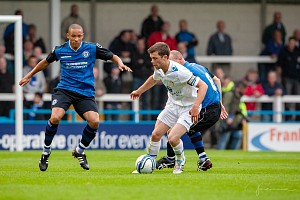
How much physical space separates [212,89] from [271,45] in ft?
40.9

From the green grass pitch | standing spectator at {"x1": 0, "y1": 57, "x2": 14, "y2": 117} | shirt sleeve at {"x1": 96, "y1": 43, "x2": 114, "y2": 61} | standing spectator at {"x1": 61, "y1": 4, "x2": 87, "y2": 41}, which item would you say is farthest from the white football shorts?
standing spectator at {"x1": 61, "y1": 4, "x2": 87, "y2": 41}

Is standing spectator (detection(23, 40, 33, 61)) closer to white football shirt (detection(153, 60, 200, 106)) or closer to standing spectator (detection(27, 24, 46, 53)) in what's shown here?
standing spectator (detection(27, 24, 46, 53))

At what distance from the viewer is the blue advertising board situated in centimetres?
2253

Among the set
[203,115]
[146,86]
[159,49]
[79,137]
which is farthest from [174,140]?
[79,137]

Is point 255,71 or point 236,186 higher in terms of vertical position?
point 255,71

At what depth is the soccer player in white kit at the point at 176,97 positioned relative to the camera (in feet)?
41.4

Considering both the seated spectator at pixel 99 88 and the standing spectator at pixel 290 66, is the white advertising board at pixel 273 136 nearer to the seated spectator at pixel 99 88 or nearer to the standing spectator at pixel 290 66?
the standing spectator at pixel 290 66

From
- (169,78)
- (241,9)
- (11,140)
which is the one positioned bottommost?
(11,140)

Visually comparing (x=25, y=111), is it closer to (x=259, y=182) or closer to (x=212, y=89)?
(x=212, y=89)

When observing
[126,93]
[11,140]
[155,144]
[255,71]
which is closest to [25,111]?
[11,140]

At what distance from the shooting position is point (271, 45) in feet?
85.7

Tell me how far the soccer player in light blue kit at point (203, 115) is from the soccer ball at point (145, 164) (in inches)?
36.5

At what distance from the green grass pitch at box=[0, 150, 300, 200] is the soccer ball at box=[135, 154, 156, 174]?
0.15 m

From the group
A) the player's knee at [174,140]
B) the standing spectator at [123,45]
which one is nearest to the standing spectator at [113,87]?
the standing spectator at [123,45]
